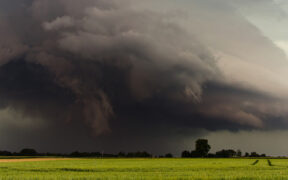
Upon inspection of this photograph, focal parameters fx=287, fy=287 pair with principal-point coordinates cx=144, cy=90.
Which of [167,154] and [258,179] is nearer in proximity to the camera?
[258,179]

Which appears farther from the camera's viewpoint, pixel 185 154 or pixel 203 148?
pixel 185 154

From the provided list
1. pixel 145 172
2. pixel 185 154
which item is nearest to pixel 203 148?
pixel 185 154

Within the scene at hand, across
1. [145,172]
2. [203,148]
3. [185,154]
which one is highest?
[203,148]

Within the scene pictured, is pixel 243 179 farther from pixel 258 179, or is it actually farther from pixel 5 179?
pixel 5 179

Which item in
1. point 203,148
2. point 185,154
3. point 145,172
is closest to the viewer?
point 145,172

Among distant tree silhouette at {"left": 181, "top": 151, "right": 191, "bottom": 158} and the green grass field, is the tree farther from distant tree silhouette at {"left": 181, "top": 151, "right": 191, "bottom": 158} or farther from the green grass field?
the green grass field

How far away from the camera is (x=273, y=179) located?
2727 cm

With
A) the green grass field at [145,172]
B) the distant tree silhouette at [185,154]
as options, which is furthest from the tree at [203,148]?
the green grass field at [145,172]

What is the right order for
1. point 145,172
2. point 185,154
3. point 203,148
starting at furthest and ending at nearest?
point 185,154
point 203,148
point 145,172

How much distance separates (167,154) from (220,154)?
35576 millimetres

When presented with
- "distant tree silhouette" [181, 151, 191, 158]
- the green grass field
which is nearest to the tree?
"distant tree silhouette" [181, 151, 191, 158]

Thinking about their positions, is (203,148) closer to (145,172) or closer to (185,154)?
(185,154)

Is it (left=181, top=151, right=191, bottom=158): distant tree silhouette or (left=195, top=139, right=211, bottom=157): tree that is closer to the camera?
(left=195, top=139, right=211, bottom=157): tree

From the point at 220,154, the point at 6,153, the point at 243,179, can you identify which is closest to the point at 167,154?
the point at 220,154
